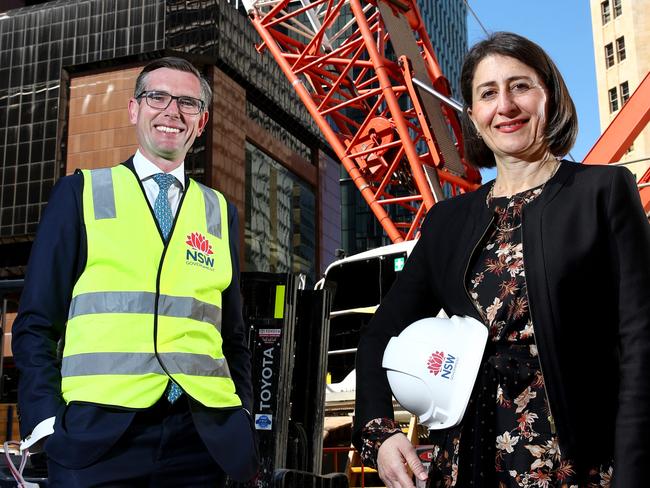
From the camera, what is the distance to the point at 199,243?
8.90ft

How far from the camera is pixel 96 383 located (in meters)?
2.37

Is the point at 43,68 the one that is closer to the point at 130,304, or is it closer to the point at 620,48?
the point at 620,48

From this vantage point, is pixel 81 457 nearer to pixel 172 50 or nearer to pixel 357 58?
pixel 357 58

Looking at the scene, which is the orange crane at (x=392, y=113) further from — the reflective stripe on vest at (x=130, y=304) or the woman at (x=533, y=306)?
the woman at (x=533, y=306)

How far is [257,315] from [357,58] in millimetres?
14587

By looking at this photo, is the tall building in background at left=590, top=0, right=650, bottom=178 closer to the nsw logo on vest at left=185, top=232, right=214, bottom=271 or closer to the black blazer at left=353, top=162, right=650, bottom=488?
the nsw logo on vest at left=185, top=232, right=214, bottom=271

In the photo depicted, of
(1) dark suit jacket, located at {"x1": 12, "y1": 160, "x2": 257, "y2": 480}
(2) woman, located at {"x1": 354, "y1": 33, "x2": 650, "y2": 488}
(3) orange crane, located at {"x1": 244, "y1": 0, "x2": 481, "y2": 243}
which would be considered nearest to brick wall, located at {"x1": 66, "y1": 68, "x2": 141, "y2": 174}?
(3) orange crane, located at {"x1": 244, "y1": 0, "x2": 481, "y2": 243}

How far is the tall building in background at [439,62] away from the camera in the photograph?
7162cm

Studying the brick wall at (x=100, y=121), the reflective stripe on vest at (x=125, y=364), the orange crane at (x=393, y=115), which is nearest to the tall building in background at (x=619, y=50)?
the brick wall at (x=100, y=121)

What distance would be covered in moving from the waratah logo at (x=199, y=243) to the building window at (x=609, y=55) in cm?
5257

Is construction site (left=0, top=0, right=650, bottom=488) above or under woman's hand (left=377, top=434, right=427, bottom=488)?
above

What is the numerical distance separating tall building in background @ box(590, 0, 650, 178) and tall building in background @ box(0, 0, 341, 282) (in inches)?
821

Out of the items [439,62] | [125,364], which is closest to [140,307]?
[125,364]

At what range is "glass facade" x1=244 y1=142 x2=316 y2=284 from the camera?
40281mm
